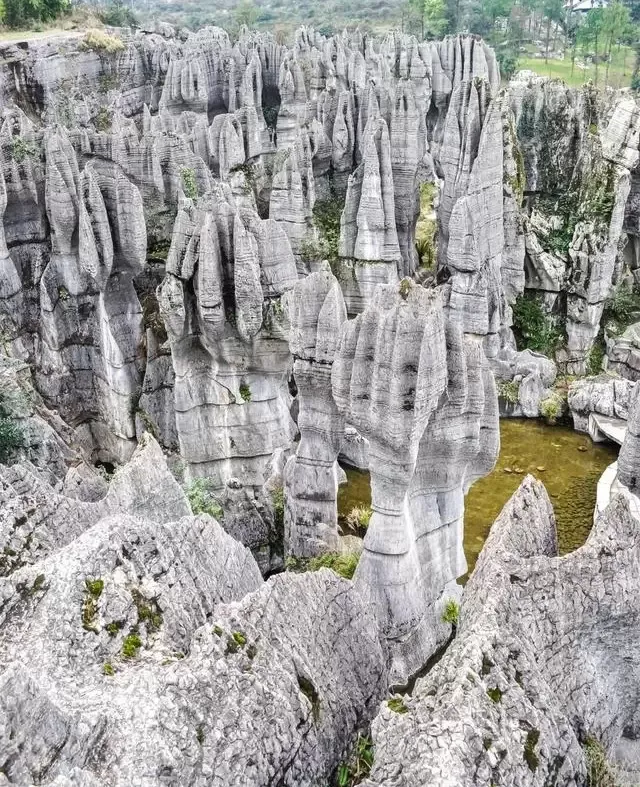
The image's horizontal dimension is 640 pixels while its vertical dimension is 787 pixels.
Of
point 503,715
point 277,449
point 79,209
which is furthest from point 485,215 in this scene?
point 503,715

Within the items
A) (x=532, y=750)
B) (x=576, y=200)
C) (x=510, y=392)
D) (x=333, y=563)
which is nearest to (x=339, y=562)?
(x=333, y=563)

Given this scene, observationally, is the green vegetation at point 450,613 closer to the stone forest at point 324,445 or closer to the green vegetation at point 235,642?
the stone forest at point 324,445

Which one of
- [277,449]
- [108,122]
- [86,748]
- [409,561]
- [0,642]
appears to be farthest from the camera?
[108,122]

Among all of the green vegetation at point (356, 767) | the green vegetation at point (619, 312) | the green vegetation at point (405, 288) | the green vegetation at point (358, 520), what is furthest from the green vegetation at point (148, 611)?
the green vegetation at point (619, 312)

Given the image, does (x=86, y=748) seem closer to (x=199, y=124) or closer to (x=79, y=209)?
(x=79, y=209)

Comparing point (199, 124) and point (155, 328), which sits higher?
point (199, 124)

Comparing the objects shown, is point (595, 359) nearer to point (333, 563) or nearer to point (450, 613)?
point (450, 613)
